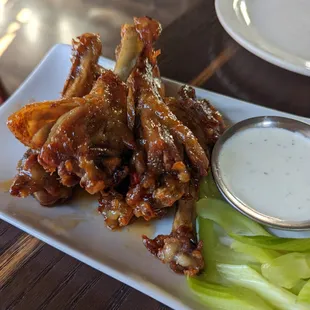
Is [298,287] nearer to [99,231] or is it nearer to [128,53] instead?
[99,231]

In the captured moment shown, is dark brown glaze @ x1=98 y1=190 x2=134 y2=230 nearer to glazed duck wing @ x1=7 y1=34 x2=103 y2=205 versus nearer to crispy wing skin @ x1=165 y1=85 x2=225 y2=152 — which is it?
glazed duck wing @ x1=7 y1=34 x2=103 y2=205

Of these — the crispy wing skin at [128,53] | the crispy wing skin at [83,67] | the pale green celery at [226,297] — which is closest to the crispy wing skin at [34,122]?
the crispy wing skin at [83,67]

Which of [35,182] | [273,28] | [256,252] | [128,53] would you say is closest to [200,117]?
[128,53]

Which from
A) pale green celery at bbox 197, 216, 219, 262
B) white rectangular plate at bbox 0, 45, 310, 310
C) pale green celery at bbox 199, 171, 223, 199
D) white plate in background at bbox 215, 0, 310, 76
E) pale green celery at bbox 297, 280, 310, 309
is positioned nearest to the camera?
pale green celery at bbox 297, 280, 310, 309

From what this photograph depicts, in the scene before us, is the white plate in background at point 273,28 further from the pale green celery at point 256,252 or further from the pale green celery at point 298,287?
the pale green celery at point 298,287

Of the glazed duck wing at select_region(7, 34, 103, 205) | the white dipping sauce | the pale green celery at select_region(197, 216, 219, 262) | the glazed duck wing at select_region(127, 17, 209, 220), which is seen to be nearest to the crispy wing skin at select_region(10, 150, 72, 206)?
the glazed duck wing at select_region(7, 34, 103, 205)

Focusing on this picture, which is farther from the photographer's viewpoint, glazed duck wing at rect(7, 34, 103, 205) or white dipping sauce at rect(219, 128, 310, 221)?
white dipping sauce at rect(219, 128, 310, 221)
